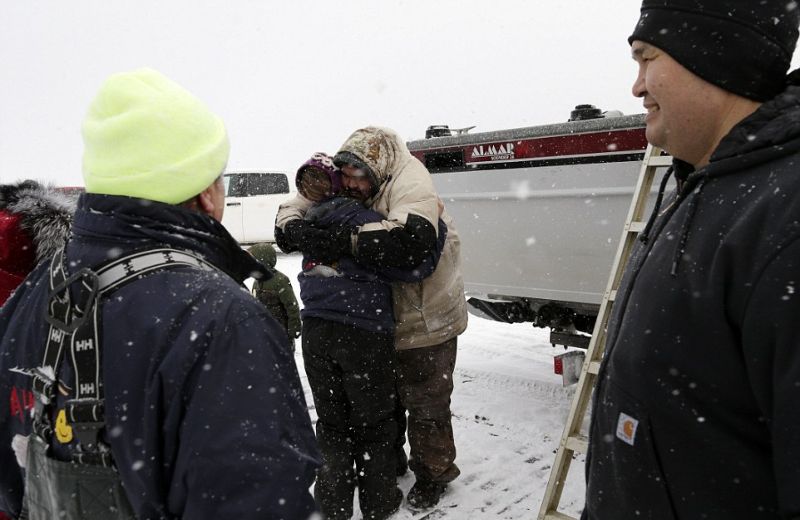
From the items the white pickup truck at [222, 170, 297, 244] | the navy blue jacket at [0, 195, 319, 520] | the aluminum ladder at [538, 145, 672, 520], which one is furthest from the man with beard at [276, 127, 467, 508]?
the white pickup truck at [222, 170, 297, 244]

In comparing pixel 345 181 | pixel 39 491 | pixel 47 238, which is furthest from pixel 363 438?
pixel 39 491

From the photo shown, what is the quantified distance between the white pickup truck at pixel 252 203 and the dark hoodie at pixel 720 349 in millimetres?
13857

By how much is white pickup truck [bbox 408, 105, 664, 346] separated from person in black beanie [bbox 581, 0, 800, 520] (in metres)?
2.83

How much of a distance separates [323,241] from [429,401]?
1128 millimetres

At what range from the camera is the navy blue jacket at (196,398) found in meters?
1.16

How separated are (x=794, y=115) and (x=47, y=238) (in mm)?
2160

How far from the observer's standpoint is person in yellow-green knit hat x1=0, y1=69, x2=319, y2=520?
1.18m

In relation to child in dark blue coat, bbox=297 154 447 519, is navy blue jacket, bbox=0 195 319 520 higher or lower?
higher

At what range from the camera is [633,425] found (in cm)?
132

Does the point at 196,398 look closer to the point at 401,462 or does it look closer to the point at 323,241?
the point at 323,241

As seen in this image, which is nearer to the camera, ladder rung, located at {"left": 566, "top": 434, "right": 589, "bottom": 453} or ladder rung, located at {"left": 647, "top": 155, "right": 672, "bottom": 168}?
ladder rung, located at {"left": 566, "top": 434, "right": 589, "bottom": 453}

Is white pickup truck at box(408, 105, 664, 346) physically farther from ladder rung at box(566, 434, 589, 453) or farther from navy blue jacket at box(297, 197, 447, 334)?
navy blue jacket at box(297, 197, 447, 334)

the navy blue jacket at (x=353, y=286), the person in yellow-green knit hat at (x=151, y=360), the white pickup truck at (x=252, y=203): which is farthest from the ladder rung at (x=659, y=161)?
the white pickup truck at (x=252, y=203)

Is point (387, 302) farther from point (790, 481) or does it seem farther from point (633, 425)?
point (790, 481)
